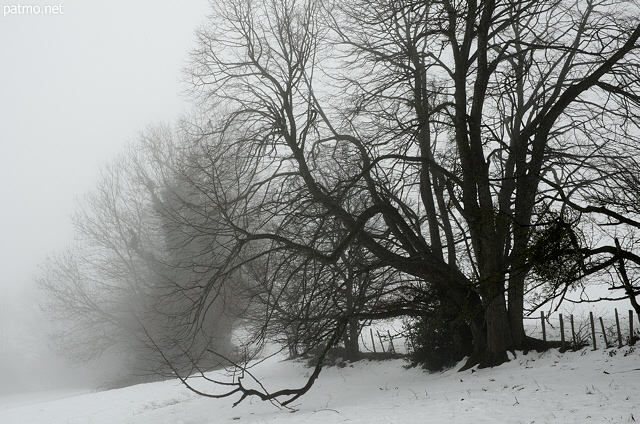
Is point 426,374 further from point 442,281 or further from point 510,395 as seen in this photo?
point 510,395

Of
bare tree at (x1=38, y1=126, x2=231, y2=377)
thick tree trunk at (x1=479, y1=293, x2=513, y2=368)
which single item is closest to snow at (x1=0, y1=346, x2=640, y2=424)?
thick tree trunk at (x1=479, y1=293, x2=513, y2=368)

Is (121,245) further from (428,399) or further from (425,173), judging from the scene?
(428,399)

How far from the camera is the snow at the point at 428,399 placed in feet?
26.4

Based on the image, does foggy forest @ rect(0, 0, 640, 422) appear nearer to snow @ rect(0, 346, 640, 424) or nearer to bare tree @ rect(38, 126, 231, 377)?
snow @ rect(0, 346, 640, 424)

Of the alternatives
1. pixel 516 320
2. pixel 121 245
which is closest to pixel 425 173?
pixel 516 320

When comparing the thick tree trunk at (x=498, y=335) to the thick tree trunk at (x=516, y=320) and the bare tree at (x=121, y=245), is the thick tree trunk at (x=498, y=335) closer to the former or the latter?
the thick tree trunk at (x=516, y=320)

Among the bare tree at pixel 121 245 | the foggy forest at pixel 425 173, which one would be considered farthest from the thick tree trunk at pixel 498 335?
the bare tree at pixel 121 245

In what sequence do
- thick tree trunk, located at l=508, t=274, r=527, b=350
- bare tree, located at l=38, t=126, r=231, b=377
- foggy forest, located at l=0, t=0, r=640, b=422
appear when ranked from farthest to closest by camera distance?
bare tree, located at l=38, t=126, r=231, b=377 → thick tree trunk, located at l=508, t=274, r=527, b=350 → foggy forest, located at l=0, t=0, r=640, b=422

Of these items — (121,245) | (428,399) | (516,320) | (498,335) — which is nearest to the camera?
(428,399)

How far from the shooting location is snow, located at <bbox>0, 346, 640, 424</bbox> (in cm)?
804

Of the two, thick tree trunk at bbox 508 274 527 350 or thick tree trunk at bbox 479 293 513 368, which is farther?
thick tree trunk at bbox 508 274 527 350

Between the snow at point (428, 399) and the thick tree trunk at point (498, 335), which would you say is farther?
the thick tree trunk at point (498, 335)

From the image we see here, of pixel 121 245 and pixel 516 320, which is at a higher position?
pixel 121 245

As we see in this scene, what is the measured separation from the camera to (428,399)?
10500 millimetres
